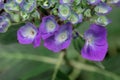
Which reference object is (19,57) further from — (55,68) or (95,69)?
(95,69)

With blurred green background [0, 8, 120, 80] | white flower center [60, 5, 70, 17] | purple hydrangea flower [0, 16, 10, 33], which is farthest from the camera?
blurred green background [0, 8, 120, 80]

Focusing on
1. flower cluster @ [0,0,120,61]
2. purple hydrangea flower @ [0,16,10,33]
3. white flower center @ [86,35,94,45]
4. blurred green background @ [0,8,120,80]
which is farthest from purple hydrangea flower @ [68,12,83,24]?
blurred green background @ [0,8,120,80]

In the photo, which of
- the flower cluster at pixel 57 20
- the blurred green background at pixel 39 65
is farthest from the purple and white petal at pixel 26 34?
the blurred green background at pixel 39 65

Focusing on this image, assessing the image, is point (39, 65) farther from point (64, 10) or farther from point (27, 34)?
point (64, 10)

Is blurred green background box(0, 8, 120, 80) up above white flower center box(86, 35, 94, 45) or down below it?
below

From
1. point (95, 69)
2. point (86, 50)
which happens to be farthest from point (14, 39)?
point (95, 69)

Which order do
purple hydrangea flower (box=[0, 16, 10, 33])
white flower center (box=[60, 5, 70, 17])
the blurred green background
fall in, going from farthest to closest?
1. the blurred green background
2. purple hydrangea flower (box=[0, 16, 10, 33])
3. white flower center (box=[60, 5, 70, 17])

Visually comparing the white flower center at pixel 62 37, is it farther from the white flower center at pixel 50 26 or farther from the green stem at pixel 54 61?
the green stem at pixel 54 61

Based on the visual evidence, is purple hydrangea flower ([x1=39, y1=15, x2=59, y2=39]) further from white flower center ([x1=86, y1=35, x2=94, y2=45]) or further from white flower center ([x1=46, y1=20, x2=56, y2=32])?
white flower center ([x1=86, y1=35, x2=94, y2=45])
